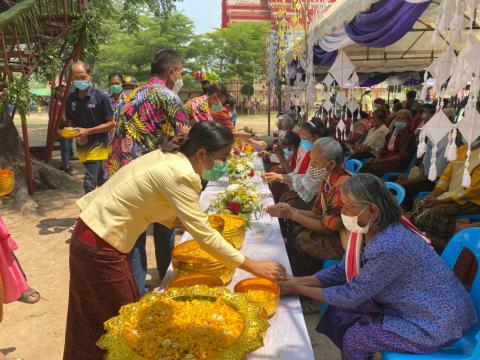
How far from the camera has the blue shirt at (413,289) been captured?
1.64 meters

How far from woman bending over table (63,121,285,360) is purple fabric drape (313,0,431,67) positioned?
309 cm

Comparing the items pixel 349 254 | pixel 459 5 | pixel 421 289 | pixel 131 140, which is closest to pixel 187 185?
pixel 349 254

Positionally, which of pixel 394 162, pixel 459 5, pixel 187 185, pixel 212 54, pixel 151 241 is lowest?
pixel 151 241

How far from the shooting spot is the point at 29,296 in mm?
3182

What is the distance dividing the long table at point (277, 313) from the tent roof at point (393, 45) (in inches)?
114

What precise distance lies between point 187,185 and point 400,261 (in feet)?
3.11

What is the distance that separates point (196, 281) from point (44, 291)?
2.37m

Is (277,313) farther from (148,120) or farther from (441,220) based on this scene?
(441,220)

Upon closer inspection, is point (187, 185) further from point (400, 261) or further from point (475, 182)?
point (475, 182)

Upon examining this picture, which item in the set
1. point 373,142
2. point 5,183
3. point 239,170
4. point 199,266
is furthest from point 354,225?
point 373,142

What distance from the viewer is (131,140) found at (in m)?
2.71

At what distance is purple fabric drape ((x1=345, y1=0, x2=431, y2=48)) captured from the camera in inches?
152

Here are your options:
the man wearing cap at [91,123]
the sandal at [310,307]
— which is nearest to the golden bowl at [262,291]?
the sandal at [310,307]

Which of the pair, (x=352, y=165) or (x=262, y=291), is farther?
(x=352, y=165)
